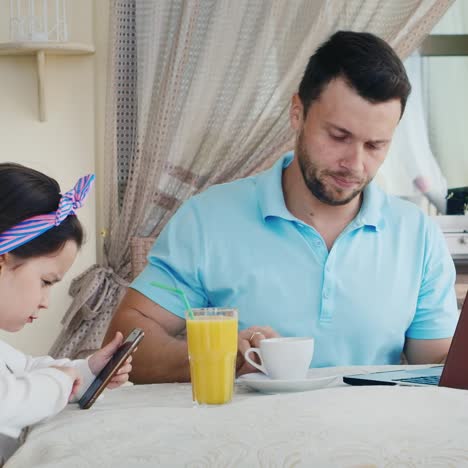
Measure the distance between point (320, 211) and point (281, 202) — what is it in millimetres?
91

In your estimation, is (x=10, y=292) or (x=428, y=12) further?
(x=428, y=12)

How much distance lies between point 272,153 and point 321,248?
4.12 feet

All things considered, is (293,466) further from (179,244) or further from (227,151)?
(227,151)

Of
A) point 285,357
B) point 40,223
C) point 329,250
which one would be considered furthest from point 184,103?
point 285,357

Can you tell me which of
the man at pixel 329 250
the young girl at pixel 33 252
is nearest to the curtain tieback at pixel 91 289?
the man at pixel 329 250

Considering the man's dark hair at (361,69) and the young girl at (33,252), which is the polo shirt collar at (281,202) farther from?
the young girl at (33,252)

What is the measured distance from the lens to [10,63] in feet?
10.1

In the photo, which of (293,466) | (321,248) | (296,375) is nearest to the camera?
(293,466)


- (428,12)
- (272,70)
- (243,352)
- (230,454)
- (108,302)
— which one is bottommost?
(108,302)

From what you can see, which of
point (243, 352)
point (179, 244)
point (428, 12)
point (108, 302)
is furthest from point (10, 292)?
point (428, 12)

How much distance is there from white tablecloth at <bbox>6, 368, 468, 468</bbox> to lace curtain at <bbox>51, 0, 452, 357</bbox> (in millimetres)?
2018

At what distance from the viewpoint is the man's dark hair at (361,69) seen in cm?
186

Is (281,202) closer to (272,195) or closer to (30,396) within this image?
(272,195)

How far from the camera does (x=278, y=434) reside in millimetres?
887
